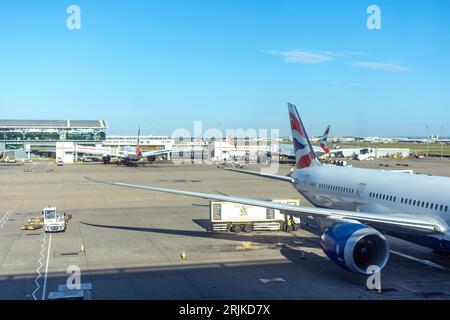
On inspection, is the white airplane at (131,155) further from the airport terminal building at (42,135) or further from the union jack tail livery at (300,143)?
the union jack tail livery at (300,143)

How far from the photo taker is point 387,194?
75.5ft

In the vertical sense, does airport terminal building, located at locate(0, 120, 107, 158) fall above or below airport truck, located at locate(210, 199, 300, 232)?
above

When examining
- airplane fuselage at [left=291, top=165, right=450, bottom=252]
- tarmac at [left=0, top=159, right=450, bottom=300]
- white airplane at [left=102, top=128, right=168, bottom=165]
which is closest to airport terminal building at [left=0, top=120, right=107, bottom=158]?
white airplane at [left=102, top=128, right=168, bottom=165]

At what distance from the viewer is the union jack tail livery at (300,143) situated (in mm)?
33656

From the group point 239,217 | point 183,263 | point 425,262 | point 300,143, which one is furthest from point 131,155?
point 425,262

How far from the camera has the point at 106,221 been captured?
113ft

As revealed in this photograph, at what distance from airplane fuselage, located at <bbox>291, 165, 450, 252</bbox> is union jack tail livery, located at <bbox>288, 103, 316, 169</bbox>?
67.0 inches

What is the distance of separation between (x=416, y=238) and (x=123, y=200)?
3180 centimetres

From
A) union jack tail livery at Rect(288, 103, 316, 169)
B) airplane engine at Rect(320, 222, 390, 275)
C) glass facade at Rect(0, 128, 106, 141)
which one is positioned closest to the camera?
airplane engine at Rect(320, 222, 390, 275)

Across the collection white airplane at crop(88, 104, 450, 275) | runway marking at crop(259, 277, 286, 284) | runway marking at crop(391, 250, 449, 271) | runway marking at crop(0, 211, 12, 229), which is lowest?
runway marking at crop(0, 211, 12, 229)

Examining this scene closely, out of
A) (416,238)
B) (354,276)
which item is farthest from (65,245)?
(416,238)

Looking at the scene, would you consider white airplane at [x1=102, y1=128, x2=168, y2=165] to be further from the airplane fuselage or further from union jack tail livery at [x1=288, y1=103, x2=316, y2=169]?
the airplane fuselage

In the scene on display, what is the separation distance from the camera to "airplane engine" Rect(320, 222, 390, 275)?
18.4m

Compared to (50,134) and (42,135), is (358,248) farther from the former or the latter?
(42,135)
